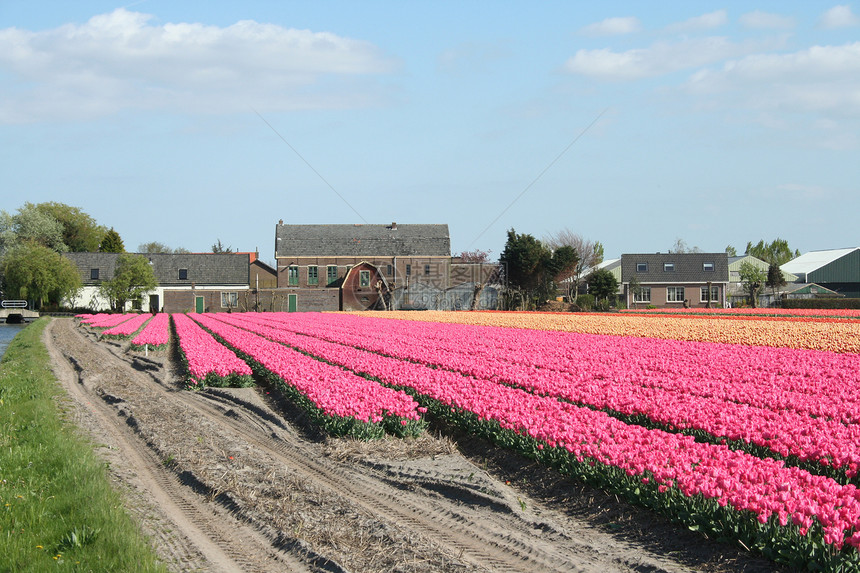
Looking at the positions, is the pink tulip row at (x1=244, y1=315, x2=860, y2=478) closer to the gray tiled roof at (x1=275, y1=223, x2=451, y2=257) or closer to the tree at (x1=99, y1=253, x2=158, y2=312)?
the gray tiled roof at (x1=275, y1=223, x2=451, y2=257)

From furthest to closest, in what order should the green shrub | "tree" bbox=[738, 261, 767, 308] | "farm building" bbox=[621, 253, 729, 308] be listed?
1. "farm building" bbox=[621, 253, 729, 308]
2. "tree" bbox=[738, 261, 767, 308]
3. the green shrub

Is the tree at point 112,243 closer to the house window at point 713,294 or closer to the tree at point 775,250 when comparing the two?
the house window at point 713,294

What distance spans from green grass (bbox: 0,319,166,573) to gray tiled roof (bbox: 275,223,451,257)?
66.7m

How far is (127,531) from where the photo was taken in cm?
649

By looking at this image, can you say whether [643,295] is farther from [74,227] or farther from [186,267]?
[74,227]

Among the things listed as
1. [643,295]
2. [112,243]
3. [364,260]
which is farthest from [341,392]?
[112,243]

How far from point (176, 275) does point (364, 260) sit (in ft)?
71.3

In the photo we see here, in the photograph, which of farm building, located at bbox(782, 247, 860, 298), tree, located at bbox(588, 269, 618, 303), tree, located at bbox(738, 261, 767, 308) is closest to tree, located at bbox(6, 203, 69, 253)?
tree, located at bbox(588, 269, 618, 303)

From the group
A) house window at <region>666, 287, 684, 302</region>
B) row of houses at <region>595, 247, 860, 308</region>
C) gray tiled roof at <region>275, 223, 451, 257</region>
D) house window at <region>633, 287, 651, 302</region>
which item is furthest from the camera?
house window at <region>633, 287, 651, 302</region>

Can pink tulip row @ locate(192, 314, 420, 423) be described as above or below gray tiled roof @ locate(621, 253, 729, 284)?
below

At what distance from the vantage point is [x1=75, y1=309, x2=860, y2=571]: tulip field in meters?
6.41

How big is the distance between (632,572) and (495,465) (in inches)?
148

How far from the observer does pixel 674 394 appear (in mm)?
12250

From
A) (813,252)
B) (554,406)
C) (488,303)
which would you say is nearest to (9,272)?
(488,303)
